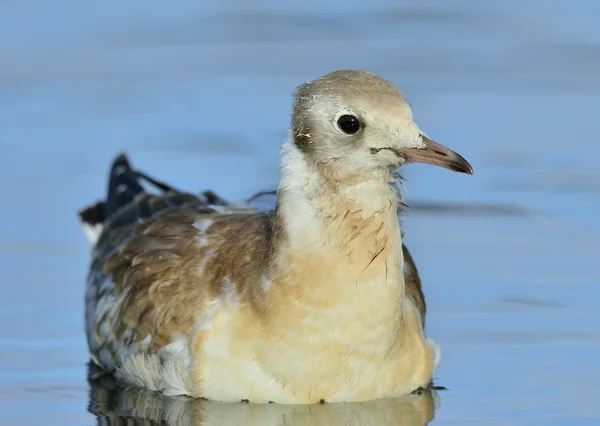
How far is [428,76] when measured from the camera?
1608 cm

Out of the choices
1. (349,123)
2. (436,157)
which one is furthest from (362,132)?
(436,157)

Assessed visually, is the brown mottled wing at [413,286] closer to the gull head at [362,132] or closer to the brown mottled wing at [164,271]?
the brown mottled wing at [164,271]

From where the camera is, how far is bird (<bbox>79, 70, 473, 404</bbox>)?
933 centimetres

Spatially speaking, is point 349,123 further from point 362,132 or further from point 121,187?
point 121,187

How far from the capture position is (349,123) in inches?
367

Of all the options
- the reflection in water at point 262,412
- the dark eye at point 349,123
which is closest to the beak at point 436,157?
the dark eye at point 349,123

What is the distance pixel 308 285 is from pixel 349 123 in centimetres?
103

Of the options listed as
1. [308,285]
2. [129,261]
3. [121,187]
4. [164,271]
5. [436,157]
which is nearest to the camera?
[436,157]

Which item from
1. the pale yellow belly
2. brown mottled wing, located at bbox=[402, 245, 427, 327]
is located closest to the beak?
the pale yellow belly

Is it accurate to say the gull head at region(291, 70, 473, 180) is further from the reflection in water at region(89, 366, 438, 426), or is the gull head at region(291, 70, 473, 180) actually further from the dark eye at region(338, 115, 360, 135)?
the reflection in water at region(89, 366, 438, 426)

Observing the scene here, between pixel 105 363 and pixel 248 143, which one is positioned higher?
pixel 248 143

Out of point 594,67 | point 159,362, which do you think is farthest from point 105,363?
point 594,67

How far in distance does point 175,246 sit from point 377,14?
753 cm

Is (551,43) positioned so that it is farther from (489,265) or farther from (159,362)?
(159,362)
